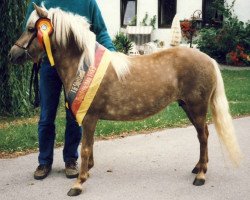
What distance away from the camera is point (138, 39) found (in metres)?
20.3

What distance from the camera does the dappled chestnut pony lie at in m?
4.44

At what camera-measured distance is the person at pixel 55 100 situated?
16.0 ft

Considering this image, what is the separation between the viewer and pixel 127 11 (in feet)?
70.3

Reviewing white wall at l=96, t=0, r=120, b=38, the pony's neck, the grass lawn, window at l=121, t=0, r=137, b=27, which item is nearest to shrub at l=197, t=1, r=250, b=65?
window at l=121, t=0, r=137, b=27

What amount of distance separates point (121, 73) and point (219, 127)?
1374mm

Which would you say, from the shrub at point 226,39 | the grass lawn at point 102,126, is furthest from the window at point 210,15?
the grass lawn at point 102,126

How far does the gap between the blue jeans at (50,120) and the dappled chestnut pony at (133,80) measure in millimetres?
376

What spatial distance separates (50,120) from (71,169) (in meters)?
0.64

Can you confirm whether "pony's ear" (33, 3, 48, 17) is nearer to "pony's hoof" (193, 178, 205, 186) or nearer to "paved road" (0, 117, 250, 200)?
"paved road" (0, 117, 250, 200)

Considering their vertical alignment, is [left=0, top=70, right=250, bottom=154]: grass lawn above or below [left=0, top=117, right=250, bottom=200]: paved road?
below

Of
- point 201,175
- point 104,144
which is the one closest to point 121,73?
point 201,175

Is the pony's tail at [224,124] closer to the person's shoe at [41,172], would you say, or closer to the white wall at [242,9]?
the person's shoe at [41,172]

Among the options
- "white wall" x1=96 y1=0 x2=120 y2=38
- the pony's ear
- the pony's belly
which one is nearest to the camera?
the pony's ear

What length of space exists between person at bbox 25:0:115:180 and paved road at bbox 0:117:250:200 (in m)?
0.17
